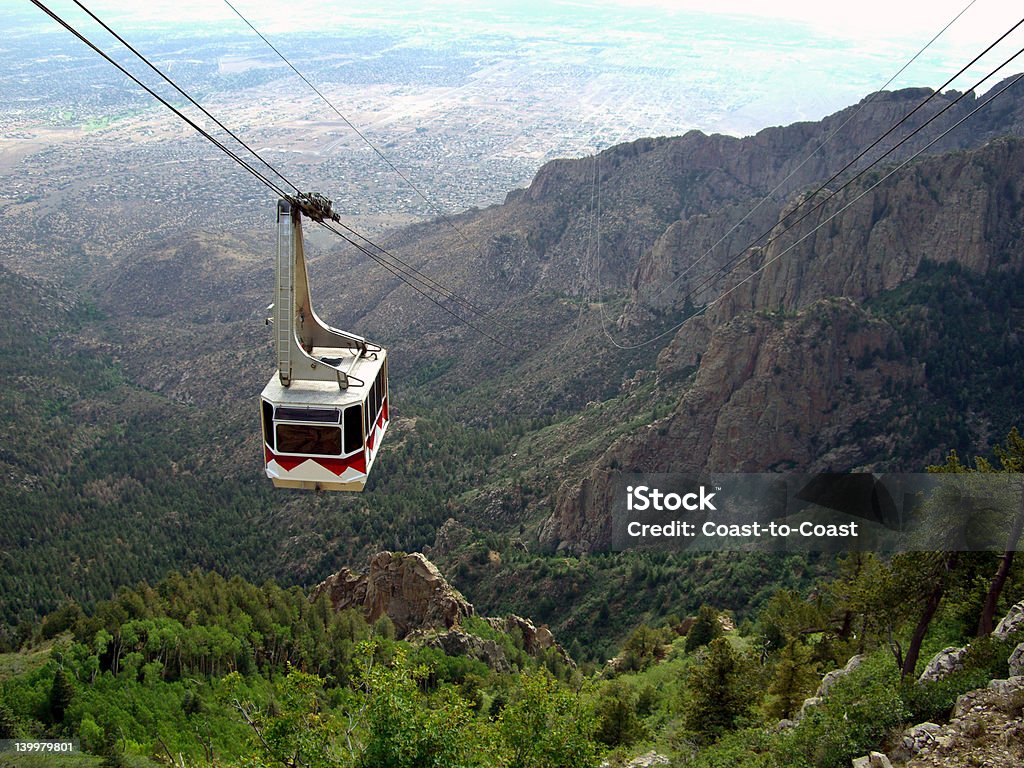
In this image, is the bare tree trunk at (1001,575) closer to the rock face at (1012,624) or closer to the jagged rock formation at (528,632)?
the rock face at (1012,624)

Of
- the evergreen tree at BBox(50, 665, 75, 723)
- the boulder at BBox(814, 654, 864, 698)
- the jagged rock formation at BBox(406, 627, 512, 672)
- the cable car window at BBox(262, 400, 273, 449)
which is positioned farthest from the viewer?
the jagged rock formation at BBox(406, 627, 512, 672)

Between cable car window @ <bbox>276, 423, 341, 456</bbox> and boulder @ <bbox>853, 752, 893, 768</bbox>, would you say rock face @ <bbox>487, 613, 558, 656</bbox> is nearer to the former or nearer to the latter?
cable car window @ <bbox>276, 423, 341, 456</bbox>

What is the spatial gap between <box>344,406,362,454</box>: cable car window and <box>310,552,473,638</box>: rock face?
27471 mm

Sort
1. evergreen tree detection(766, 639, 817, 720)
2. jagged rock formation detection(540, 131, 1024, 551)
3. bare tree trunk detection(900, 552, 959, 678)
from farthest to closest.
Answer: jagged rock formation detection(540, 131, 1024, 551)
evergreen tree detection(766, 639, 817, 720)
bare tree trunk detection(900, 552, 959, 678)

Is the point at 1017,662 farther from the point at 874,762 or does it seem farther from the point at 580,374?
the point at 580,374

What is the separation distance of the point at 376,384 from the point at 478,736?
25.8ft

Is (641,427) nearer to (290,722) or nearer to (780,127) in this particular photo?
(290,722)

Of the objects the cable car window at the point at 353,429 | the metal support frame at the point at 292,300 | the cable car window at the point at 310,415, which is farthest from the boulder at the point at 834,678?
the metal support frame at the point at 292,300

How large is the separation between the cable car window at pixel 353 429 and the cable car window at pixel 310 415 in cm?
26

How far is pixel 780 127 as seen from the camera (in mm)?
98250

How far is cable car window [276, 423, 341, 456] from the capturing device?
1847cm

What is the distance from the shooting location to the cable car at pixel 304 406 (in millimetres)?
18438

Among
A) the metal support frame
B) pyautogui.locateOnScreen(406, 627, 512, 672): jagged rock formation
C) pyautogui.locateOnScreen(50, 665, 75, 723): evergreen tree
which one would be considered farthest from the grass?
the metal support frame

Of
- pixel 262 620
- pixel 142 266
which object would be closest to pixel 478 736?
pixel 262 620
